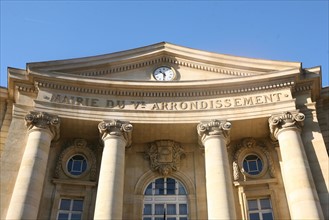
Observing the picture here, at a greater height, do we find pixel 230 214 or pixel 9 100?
pixel 9 100

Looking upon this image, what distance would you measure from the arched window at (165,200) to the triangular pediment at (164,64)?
607 centimetres

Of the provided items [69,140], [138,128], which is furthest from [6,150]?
[138,128]

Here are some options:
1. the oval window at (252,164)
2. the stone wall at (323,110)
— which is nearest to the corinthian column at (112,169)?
the oval window at (252,164)

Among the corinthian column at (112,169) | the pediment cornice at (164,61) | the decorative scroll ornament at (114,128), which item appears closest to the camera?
the corinthian column at (112,169)

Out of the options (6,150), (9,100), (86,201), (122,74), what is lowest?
(86,201)

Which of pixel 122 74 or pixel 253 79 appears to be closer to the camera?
pixel 253 79

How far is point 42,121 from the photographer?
1928 centimetres

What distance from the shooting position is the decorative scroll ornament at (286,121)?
19297 mm

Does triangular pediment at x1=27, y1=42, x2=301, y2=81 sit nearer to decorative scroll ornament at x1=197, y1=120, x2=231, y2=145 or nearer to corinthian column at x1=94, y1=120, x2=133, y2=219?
decorative scroll ornament at x1=197, y1=120, x2=231, y2=145

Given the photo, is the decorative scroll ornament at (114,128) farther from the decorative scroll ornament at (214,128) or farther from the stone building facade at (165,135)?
the decorative scroll ornament at (214,128)

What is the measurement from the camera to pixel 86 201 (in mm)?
19422

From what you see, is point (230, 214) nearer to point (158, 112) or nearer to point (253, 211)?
point (253, 211)

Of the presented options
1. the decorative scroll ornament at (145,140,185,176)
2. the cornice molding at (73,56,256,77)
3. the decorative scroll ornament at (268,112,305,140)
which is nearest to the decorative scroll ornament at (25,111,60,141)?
the cornice molding at (73,56,256,77)

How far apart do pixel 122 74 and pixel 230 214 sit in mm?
10184
